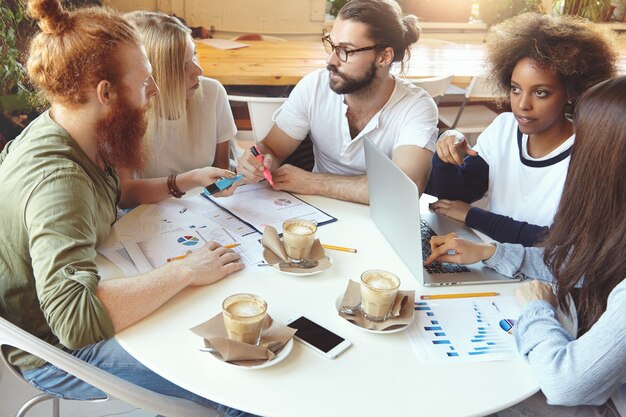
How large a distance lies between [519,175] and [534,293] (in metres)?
0.66

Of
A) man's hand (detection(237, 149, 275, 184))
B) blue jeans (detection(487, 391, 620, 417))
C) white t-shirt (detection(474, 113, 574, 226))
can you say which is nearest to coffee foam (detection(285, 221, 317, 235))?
man's hand (detection(237, 149, 275, 184))

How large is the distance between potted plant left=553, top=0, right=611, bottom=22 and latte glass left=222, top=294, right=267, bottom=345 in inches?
198

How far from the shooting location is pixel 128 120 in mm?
1418

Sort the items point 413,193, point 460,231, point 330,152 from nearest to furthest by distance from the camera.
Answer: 1. point 413,193
2. point 460,231
3. point 330,152

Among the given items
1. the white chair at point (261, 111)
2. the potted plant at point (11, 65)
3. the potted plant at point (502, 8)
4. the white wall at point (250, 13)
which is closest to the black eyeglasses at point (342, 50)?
the white chair at point (261, 111)

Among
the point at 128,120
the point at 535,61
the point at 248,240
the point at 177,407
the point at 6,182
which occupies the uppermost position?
the point at 535,61

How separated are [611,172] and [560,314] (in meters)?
0.34

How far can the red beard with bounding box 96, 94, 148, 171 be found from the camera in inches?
54.3

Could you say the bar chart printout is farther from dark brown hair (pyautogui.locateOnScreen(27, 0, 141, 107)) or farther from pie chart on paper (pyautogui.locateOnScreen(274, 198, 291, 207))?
dark brown hair (pyautogui.locateOnScreen(27, 0, 141, 107))

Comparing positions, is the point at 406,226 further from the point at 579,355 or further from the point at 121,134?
the point at 121,134

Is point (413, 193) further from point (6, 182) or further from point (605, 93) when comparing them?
point (6, 182)

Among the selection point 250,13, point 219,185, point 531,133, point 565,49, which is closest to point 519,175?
point 531,133

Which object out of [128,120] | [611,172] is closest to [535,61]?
[611,172]

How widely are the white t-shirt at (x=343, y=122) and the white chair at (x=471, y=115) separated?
52.4 inches
